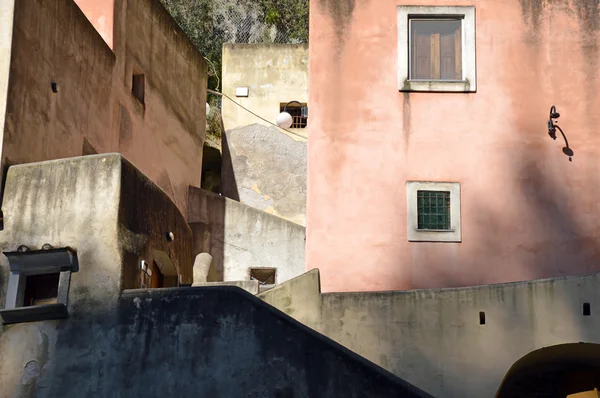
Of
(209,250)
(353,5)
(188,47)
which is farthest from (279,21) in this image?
(353,5)

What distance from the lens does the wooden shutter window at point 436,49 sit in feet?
61.8

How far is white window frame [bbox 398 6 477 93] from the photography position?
18672 mm

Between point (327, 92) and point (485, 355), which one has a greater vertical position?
point (327, 92)

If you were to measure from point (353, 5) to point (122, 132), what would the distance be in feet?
A: 17.8

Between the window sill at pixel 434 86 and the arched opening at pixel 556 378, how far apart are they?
15.6ft

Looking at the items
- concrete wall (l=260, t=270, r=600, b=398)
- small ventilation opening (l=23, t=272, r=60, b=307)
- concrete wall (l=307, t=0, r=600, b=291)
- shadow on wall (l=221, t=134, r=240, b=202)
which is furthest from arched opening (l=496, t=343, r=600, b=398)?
shadow on wall (l=221, t=134, r=240, b=202)

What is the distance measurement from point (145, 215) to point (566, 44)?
25.5ft

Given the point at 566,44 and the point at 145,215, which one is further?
the point at 566,44

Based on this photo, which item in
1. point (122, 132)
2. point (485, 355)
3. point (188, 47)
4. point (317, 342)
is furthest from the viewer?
point (188, 47)

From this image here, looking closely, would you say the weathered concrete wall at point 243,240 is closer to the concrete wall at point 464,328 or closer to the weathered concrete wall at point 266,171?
the weathered concrete wall at point 266,171

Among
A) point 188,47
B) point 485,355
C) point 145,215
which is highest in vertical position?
point 188,47

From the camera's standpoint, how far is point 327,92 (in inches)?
739

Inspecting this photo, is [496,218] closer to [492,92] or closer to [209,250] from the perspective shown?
[492,92]

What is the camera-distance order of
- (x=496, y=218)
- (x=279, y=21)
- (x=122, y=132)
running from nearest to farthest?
1. (x=496, y=218)
2. (x=122, y=132)
3. (x=279, y=21)
